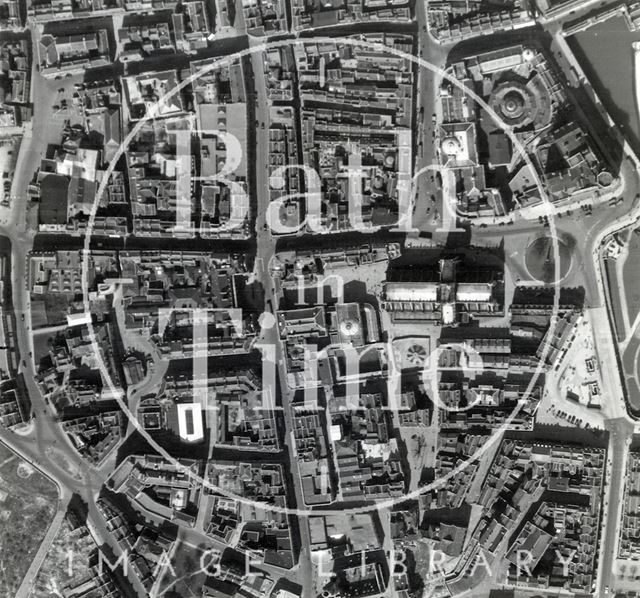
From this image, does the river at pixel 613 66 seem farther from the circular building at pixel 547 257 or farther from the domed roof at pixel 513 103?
the circular building at pixel 547 257

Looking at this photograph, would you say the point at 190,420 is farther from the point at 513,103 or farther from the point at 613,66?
the point at 613,66

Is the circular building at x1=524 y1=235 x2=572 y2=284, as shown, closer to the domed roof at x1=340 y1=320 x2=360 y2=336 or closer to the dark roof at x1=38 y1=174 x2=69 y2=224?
the domed roof at x1=340 y1=320 x2=360 y2=336

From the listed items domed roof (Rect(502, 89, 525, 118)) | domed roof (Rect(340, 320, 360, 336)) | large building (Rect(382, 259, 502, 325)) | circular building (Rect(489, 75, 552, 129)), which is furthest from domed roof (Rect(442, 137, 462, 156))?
domed roof (Rect(340, 320, 360, 336))

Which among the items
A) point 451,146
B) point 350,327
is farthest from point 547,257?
point 350,327

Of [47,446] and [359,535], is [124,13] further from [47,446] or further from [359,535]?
[359,535]

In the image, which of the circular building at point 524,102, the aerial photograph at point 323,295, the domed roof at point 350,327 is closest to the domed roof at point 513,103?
the circular building at point 524,102

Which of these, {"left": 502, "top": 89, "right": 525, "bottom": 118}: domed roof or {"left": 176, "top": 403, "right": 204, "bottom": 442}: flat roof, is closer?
{"left": 502, "top": 89, "right": 525, "bottom": 118}: domed roof
